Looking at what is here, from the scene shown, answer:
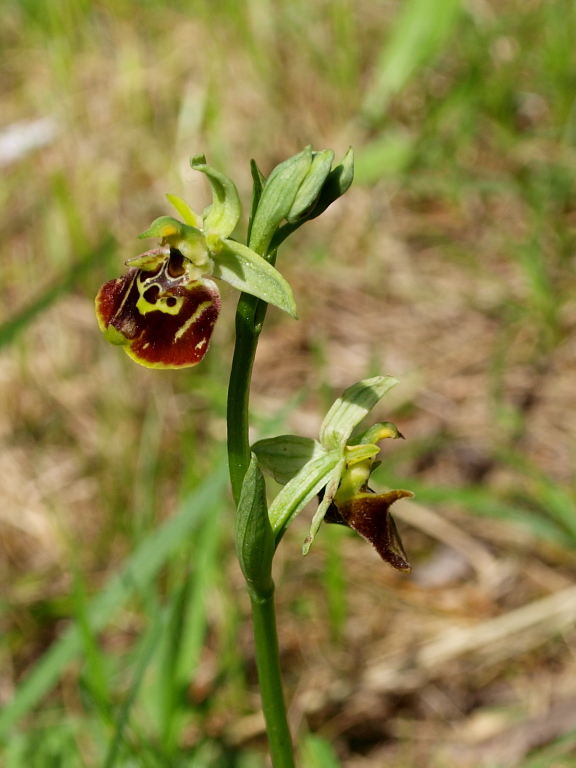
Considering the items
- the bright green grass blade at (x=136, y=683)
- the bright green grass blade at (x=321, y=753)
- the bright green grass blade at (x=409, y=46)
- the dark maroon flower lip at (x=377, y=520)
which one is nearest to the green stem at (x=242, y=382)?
the dark maroon flower lip at (x=377, y=520)

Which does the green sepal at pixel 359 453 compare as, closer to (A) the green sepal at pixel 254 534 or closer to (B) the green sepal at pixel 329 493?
(B) the green sepal at pixel 329 493

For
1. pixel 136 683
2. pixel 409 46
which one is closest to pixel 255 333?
pixel 136 683

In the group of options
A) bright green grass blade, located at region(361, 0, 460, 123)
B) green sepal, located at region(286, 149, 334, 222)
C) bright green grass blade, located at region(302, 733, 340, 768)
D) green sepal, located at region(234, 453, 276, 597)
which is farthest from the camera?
bright green grass blade, located at region(361, 0, 460, 123)

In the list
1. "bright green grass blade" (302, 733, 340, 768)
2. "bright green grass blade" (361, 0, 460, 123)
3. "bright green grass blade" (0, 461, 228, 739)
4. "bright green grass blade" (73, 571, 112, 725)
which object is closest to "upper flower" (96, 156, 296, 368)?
"bright green grass blade" (73, 571, 112, 725)

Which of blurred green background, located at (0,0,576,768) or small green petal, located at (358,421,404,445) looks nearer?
small green petal, located at (358,421,404,445)

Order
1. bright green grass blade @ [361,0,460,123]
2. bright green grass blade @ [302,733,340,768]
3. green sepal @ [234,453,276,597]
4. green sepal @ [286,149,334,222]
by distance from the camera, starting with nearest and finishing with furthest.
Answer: green sepal @ [234,453,276,597]
green sepal @ [286,149,334,222]
bright green grass blade @ [302,733,340,768]
bright green grass blade @ [361,0,460,123]

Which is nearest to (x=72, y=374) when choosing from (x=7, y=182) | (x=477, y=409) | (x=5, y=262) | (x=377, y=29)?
(x=5, y=262)

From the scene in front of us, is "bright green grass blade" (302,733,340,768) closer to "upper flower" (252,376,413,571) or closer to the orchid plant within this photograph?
the orchid plant

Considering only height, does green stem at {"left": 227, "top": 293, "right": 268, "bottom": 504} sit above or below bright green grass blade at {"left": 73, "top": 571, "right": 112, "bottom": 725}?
above
